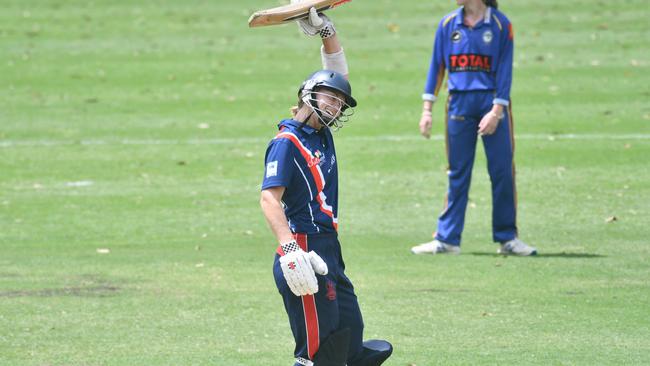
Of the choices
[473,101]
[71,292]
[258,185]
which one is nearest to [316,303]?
[71,292]

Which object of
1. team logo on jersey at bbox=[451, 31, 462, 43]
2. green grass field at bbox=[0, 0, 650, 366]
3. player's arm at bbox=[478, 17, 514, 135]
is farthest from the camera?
team logo on jersey at bbox=[451, 31, 462, 43]

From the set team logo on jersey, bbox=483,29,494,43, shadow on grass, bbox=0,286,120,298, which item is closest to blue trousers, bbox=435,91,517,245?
team logo on jersey, bbox=483,29,494,43

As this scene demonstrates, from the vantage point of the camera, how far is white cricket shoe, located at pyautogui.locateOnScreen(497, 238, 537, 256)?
10.8 meters

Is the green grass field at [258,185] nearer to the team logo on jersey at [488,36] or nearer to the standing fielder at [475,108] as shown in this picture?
the standing fielder at [475,108]

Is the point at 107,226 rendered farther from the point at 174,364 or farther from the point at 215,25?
the point at 215,25

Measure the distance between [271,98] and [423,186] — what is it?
466 centimetres

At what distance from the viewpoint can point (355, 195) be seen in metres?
13.5

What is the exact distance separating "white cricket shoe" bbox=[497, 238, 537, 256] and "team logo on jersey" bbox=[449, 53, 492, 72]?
1556 millimetres

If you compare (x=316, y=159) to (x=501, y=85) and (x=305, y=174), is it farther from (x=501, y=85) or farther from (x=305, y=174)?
(x=501, y=85)

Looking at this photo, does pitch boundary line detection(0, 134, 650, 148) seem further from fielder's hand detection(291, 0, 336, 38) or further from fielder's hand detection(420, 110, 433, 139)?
fielder's hand detection(291, 0, 336, 38)

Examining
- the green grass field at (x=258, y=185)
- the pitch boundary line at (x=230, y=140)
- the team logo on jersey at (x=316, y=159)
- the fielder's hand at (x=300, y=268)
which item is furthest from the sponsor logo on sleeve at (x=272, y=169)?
the pitch boundary line at (x=230, y=140)

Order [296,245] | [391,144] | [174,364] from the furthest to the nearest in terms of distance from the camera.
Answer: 1. [391,144]
2. [174,364]
3. [296,245]

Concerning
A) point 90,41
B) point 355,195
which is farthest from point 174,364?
point 90,41

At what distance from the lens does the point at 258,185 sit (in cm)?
1248
